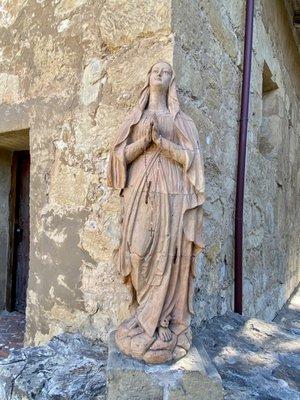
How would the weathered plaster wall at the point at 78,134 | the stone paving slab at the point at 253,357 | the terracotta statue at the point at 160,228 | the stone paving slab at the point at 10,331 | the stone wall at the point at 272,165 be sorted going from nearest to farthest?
the terracotta statue at the point at 160,228, the stone paving slab at the point at 253,357, the weathered plaster wall at the point at 78,134, the stone paving slab at the point at 10,331, the stone wall at the point at 272,165

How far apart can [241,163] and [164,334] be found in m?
1.73

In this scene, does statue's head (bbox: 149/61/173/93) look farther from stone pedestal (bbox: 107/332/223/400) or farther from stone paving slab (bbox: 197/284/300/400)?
stone paving slab (bbox: 197/284/300/400)

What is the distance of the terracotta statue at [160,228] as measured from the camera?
5.12ft

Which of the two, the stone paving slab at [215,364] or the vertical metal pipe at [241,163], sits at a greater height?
the vertical metal pipe at [241,163]

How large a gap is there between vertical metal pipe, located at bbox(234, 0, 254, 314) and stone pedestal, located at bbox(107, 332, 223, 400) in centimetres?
141

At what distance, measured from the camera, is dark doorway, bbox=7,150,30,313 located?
11.5 feet

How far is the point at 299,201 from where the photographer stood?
561 centimetres

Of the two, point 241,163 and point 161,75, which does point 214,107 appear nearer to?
point 241,163

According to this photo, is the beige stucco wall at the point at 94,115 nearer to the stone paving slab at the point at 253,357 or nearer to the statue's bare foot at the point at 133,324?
the stone paving slab at the point at 253,357

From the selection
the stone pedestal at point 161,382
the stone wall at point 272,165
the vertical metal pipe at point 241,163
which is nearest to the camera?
the stone pedestal at point 161,382

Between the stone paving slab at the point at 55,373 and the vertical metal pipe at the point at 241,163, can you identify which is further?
the vertical metal pipe at the point at 241,163

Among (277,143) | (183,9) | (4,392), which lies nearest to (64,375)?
(4,392)

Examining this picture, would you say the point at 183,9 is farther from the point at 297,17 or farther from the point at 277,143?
the point at 297,17

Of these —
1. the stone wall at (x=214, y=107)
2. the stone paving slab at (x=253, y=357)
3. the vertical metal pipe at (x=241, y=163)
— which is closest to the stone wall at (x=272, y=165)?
the vertical metal pipe at (x=241, y=163)
